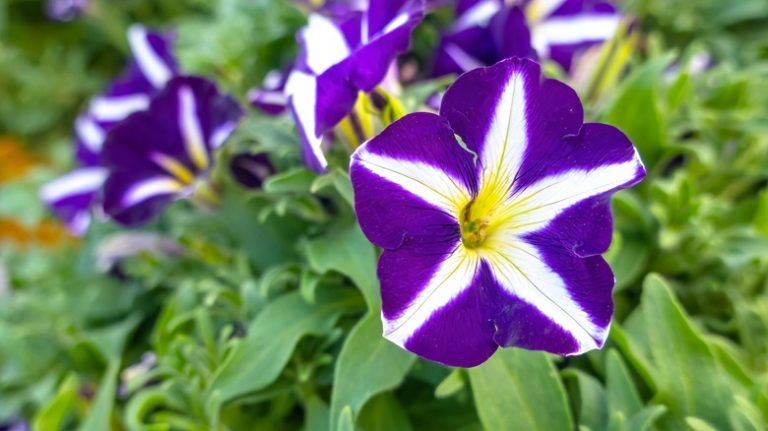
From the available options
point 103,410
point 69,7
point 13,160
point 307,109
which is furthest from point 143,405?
point 13,160

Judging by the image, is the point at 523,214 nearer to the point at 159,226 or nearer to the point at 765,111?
the point at 765,111

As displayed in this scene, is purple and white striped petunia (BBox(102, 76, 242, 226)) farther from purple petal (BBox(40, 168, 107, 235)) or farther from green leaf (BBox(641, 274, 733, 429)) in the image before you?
green leaf (BBox(641, 274, 733, 429))

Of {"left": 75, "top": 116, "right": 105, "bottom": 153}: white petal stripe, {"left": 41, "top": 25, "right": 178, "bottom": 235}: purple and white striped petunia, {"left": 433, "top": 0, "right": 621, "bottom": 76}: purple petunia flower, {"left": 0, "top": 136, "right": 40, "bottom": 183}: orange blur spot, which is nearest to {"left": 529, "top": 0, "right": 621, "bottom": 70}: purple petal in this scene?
{"left": 433, "top": 0, "right": 621, "bottom": 76}: purple petunia flower

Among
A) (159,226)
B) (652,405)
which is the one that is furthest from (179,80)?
(652,405)

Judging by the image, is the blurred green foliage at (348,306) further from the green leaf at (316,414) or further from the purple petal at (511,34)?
the purple petal at (511,34)

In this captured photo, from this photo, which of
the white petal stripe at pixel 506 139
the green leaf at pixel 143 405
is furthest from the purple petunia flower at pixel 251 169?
the white petal stripe at pixel 506 139
